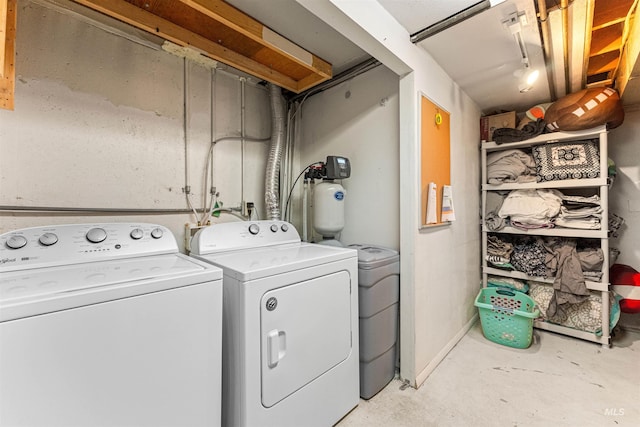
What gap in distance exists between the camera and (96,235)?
1.25 metres

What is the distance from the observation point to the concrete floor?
1452 mm

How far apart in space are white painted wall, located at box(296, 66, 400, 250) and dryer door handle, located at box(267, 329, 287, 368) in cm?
108

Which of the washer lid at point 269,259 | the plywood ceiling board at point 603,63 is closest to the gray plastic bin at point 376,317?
the washer lid at point 269,259

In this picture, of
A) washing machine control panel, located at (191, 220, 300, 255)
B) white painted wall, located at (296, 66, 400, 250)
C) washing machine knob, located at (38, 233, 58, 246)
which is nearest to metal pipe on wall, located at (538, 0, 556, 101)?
white painted wall, located at (296, 66, 400, 250)

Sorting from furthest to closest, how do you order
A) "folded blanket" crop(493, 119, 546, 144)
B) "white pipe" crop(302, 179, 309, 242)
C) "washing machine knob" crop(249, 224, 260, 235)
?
"folded blanket" crop(493, 119, 546, 144) < "white pipe" crop(302, 179, 309, 242) < "washing machine knob" crop(249, 224, 260, 235)

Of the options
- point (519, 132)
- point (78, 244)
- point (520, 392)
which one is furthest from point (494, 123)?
point (78, 244)

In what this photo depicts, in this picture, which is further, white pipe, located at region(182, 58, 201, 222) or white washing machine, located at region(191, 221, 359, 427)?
white pipe, located at region(182, 58, 201, 222)

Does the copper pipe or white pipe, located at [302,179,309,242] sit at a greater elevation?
the copper pipe

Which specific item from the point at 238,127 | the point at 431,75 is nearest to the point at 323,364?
the point at 238,127

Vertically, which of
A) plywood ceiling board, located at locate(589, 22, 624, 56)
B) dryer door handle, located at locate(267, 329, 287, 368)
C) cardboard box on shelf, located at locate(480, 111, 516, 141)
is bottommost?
dryer door handle, located at locate(267, 329, 287, 368)

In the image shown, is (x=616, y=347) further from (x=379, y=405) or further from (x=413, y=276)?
(x=379, y=405)

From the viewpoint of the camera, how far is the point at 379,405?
1.58 metres

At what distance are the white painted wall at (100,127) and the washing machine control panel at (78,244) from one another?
34 centimetres

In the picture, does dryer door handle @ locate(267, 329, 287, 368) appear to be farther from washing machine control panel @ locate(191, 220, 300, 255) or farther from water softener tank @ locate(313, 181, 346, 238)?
water softener tank @ locate(313, 181, 346, 238)
